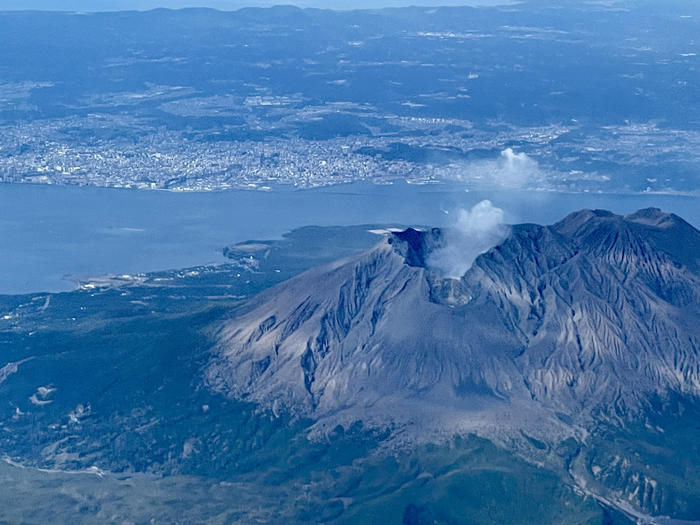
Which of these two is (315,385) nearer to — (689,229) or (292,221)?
(689,229)

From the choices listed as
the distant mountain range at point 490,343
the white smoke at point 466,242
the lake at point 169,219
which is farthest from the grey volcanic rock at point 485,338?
the lake at point 169,219

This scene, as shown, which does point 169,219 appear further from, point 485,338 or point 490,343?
point 490,343

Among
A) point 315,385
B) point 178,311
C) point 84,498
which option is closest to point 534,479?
point 315,385

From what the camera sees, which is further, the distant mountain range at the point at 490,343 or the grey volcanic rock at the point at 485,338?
the grey volcanic rock at the point at 485,338

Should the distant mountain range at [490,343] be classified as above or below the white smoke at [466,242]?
below

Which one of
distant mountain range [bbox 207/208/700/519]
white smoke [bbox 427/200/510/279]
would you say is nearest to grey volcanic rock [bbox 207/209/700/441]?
distant mountain range [bbox 207/208/700/519]

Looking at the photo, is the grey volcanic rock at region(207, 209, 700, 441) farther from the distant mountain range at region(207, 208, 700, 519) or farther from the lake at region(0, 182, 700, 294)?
the lake at region(0, 182, 700, 294)

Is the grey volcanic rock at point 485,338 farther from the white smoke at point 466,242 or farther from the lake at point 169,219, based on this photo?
the lake at point 169,219

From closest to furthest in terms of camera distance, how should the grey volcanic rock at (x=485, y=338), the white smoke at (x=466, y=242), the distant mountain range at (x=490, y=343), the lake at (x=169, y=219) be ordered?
the distant mountain range at (x=490, y=343) < the grey volcanic rock at (x=485, y=338) < the white smoke at (x=466, y=242) < the lake at (x=169, y=219)
